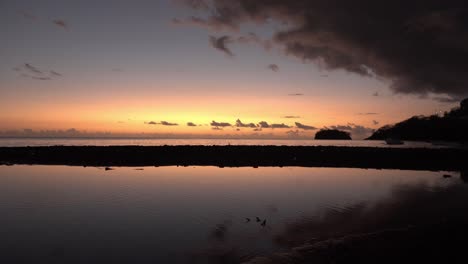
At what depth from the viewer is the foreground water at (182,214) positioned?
34.4 feet

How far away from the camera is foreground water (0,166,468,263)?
413 inches

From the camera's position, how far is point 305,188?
78.5ft

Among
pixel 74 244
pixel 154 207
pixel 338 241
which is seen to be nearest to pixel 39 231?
pixel 74 244

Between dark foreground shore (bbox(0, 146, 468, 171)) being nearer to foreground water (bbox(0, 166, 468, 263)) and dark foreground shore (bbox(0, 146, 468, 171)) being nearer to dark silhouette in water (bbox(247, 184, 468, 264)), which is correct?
foreground water (bbox(0, 166, 468, 263))

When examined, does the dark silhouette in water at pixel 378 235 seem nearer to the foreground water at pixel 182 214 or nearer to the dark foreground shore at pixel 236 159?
the foreground water at pixel 182 214

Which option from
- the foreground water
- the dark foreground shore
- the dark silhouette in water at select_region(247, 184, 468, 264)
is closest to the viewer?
the dark silhouette in water at select_region(247, 184, 468, 264)

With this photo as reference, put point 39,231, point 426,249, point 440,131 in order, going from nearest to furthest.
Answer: point 426,249 → point 39,231 → point 440,131

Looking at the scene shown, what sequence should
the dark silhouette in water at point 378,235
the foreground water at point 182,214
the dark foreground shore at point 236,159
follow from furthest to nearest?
the dark foreground shore at point 236,159, the foreground water at point 182,214, the dark silhouette in water at point 378,235

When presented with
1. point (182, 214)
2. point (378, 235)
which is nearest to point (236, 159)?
point (182, 214)

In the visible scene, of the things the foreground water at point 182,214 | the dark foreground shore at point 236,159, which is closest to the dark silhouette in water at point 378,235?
the foreground water at point 182,214

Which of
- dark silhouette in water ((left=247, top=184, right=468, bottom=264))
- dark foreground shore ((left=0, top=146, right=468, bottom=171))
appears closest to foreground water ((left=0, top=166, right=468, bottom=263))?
dark silhouette in water ((left=247, top=184, right=468, bottom=264))

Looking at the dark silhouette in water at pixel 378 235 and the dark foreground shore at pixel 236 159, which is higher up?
the dark foreground shore at pixel 236 159

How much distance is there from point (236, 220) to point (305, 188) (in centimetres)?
1078

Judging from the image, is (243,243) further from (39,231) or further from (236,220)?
(39,231)
